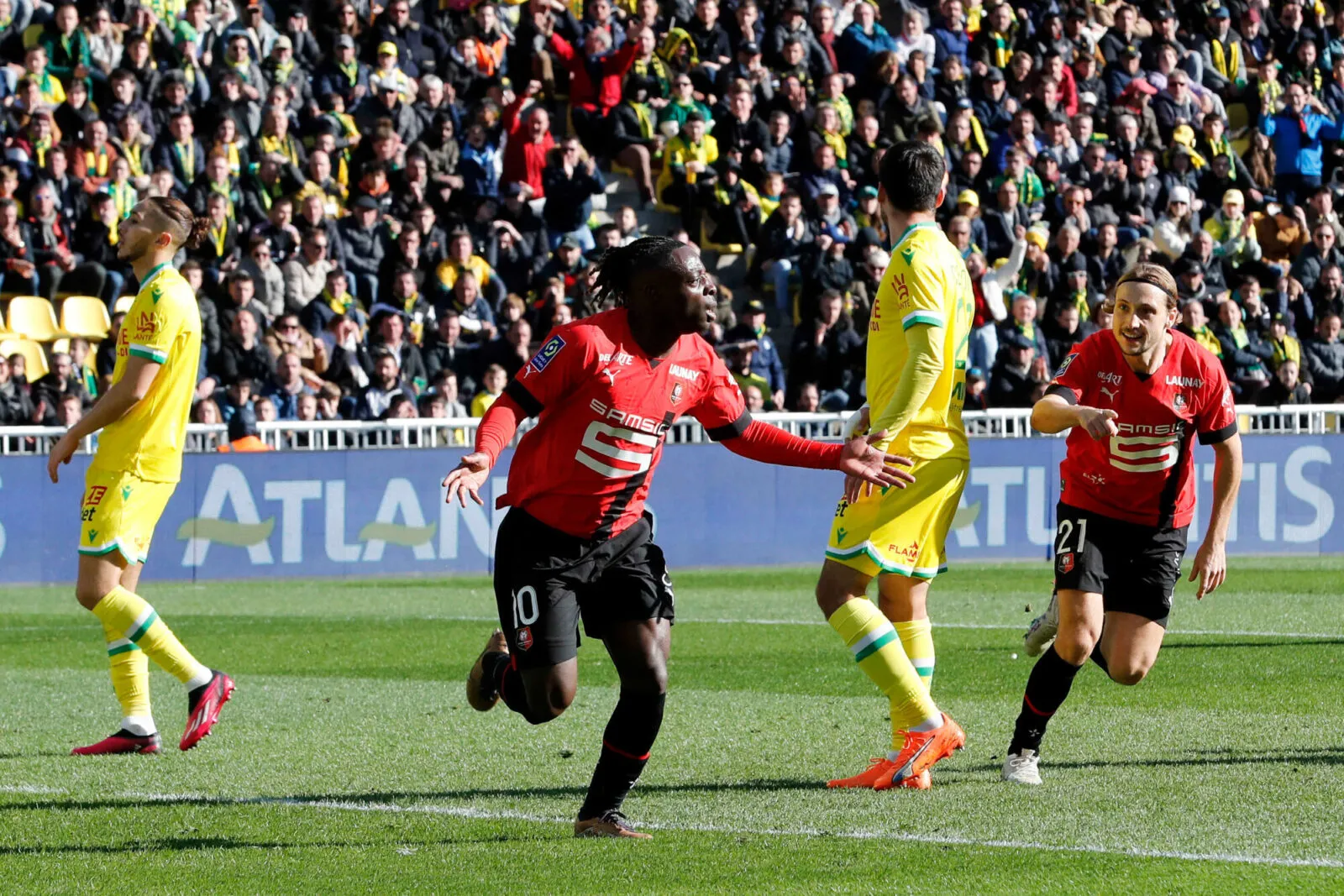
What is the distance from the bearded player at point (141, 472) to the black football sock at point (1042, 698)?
3154 millimetres

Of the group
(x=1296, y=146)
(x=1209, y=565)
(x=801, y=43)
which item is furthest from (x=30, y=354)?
(x=1296, y=146)

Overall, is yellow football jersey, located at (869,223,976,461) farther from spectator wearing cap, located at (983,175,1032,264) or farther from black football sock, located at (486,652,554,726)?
spectator wearing cap, located at (983,175,1032,264)

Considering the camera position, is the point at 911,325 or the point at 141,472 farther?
the point at 141,472

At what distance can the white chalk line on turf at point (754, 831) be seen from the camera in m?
5.79

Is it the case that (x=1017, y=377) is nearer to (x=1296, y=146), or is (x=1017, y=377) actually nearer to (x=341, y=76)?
(x=341, y=76)

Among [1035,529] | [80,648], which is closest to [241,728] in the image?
[80,648]

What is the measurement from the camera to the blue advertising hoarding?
56.7ft

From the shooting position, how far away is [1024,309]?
2141 cm

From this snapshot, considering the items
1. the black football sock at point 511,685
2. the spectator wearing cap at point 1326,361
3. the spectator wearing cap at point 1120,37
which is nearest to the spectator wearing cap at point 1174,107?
the spectator wearing cap at point 1120,37

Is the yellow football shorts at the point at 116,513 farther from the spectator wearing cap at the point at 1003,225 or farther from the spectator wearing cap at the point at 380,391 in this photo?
the spectator wearing cap at the point at 1003,225

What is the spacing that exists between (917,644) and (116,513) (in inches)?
125

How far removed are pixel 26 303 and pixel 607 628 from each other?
13306 millimetres

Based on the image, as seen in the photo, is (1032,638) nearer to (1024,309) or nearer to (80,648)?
(80,648)

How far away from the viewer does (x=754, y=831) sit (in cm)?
639
